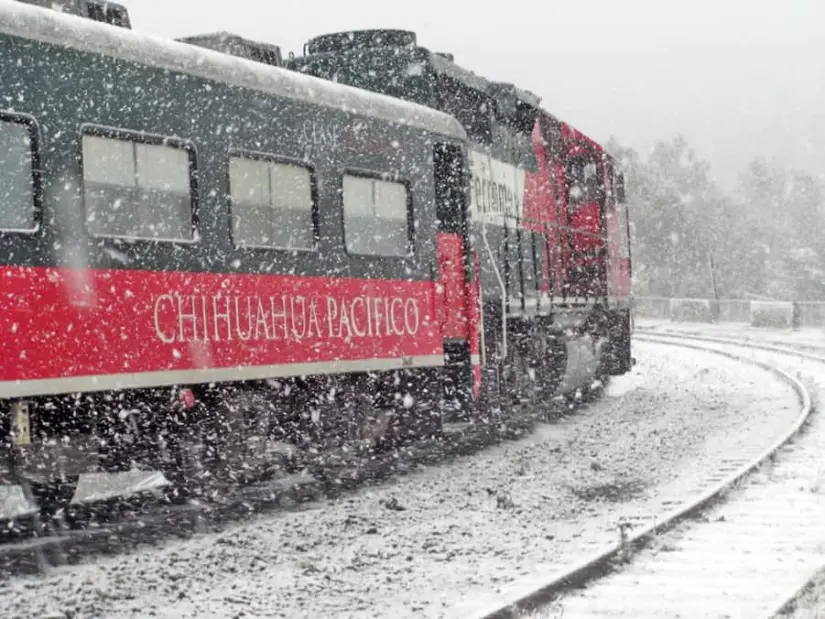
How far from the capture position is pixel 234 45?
9.95m

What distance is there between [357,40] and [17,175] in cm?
600

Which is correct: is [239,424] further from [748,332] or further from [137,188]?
[748,332]

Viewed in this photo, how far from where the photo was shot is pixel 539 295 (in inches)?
598

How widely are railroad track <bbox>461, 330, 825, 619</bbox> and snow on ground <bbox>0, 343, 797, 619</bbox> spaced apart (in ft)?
1.12

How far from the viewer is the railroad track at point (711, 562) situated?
6137 mm

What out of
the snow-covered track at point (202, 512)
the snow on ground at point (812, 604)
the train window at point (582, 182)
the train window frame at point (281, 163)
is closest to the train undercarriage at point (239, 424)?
the snow-covered track at point (202, 512)

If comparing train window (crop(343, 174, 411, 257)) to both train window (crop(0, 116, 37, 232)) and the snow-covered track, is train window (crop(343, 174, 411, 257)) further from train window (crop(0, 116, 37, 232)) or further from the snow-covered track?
train window (crop(0, 116, 37, 232))

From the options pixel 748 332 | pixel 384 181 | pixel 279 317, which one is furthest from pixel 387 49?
pixel 748 332

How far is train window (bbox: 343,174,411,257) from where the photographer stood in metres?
10.5

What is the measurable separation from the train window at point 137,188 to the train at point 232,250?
17 millimetres

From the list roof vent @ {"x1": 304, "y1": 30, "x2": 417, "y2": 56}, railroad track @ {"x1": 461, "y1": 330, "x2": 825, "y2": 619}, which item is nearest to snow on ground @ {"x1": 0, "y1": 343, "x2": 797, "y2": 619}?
railroad track @ {"x1": 461, "y1": 330, "x2": 825, "y2": 619}

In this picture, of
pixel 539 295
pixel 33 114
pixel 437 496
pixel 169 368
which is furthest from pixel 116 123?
pixel 539 295

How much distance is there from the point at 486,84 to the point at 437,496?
242 inches

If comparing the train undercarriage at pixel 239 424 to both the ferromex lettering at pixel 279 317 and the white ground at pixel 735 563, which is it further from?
the white ground at pixel 735 563
